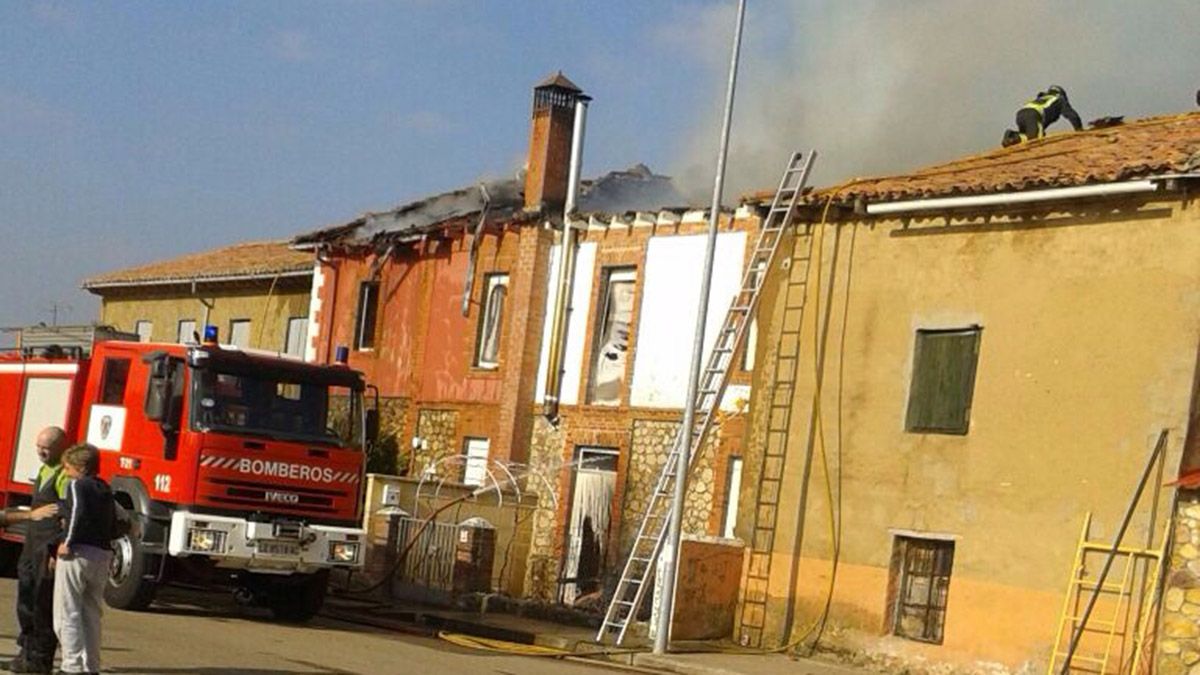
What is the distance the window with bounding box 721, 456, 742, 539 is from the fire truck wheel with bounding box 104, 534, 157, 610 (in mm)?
8097

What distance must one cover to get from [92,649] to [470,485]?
15366 millimetres

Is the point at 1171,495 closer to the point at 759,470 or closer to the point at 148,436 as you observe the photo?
the point at 759,470

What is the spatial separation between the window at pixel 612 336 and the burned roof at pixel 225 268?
983 centimetres

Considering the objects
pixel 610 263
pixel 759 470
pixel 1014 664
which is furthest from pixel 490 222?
pixel 1014 664

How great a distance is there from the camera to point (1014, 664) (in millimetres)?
17641

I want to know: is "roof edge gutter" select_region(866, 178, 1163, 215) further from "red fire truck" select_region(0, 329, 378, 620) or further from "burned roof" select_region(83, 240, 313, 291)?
"burned roof" select_region(83, 240, 313, 291)

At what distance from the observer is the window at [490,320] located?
92.2 feet

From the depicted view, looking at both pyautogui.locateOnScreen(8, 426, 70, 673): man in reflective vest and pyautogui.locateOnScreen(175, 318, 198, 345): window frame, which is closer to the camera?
pyautogui.locateOnScreen(8, 426, 70, 673): man in reflective vest

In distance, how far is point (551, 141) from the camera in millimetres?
28266

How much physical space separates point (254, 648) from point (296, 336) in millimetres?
19971

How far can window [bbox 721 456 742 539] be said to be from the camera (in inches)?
899

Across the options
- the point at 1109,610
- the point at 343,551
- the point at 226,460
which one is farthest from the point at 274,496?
the point at 1109,610

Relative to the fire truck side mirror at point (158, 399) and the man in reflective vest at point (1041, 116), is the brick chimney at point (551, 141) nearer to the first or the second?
the man in reflective vest at point (1041, 116)

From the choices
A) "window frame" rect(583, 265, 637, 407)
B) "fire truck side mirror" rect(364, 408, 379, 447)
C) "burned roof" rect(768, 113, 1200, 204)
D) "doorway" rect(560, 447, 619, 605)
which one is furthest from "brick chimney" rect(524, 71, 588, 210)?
"fire truck side mirror" rect(364, 408, 379, 447)
